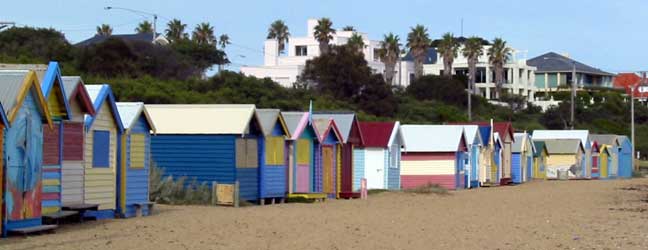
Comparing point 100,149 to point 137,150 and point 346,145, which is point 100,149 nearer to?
point 137,150

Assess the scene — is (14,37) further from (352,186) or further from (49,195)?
(49,195)

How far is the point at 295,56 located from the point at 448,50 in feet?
55.7

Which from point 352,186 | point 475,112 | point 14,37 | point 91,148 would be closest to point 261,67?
point 475,112

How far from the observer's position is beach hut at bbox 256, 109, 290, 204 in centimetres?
3334

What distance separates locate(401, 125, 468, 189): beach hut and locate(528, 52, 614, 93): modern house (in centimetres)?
9470

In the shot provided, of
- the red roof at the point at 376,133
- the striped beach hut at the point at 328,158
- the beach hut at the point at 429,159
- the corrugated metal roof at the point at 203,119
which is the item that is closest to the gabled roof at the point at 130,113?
the corrugated metal roof at the point at 203,119

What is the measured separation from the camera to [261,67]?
10681cm

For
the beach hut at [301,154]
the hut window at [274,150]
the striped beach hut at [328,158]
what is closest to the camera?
the hut window at [274,150]

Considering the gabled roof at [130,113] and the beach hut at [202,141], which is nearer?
the gabled roof at [130,113]

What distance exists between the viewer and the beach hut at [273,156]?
33.3 meters

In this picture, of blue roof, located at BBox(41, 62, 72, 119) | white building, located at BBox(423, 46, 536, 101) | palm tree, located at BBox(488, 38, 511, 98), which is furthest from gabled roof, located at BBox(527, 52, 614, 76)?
blue roof, located at BBox(41, 62, 72, 119)

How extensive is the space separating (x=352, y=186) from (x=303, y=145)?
603cm

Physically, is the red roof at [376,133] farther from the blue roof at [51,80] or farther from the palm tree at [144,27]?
the palm tree at [144,27]

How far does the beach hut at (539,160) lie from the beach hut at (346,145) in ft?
109
